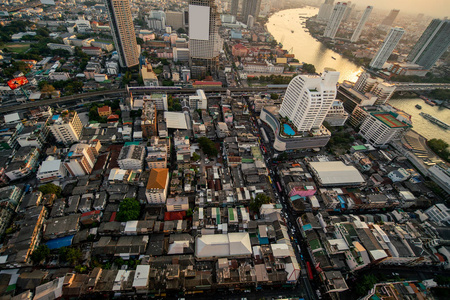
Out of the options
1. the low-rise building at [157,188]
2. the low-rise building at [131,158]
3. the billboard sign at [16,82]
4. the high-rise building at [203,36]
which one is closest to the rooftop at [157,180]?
the low-rise building at [157,188]

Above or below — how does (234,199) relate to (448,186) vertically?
below

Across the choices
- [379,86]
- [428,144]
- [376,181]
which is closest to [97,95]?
[376,181]

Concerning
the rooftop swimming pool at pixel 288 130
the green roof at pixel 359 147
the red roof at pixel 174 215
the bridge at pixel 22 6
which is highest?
the bridge at pixel 22 6

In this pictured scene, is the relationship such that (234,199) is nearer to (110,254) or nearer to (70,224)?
(110,254)

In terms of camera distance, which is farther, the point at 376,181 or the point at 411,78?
the point at 411,78

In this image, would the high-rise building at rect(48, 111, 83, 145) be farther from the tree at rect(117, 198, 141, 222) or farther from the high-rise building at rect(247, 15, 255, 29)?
the high-rise building at rect(247, 15, 255, 29)

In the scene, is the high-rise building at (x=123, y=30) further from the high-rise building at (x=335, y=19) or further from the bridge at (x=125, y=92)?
the high-rise building at (x=335, y=19)
